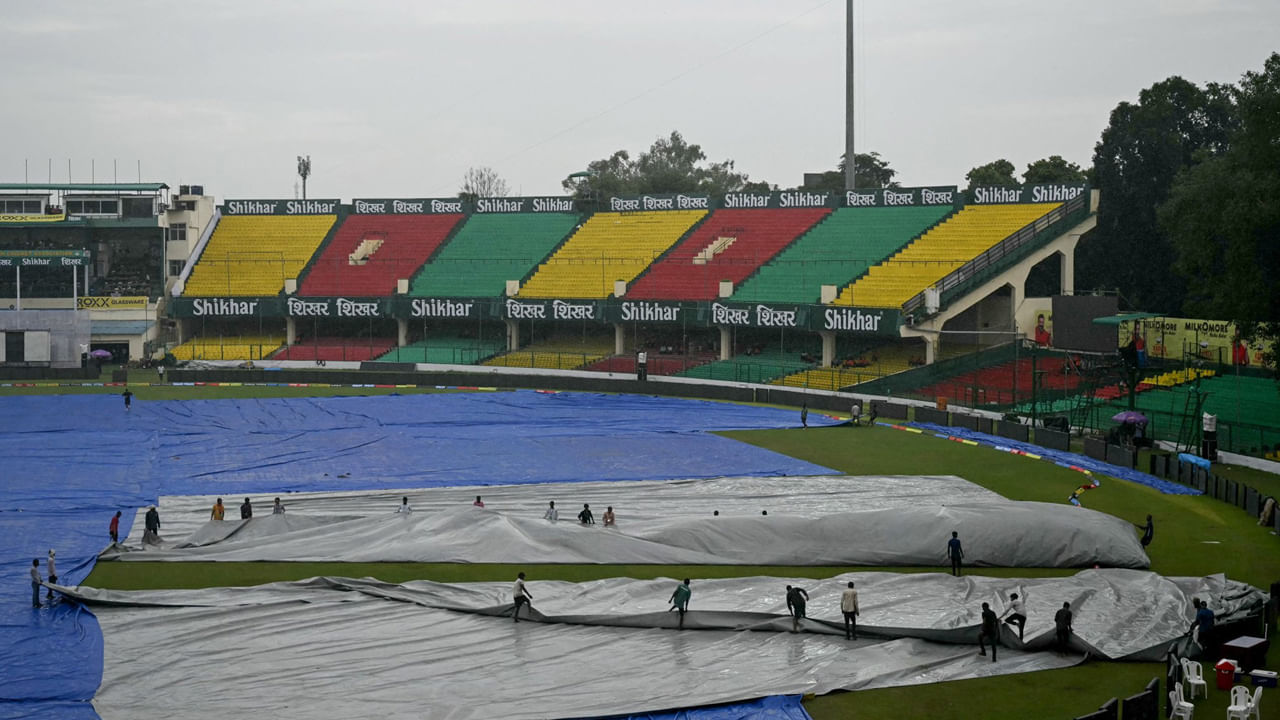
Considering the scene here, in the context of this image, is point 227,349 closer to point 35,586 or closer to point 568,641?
point 35,586

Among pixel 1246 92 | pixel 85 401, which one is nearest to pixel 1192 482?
pixel 1246 92

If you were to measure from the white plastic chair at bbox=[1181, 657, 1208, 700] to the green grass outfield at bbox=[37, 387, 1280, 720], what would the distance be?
8.6 inches

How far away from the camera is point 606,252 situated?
8681 centimetres

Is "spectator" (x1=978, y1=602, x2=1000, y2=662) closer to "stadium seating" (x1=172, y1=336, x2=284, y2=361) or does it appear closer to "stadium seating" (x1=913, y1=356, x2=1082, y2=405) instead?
"stadium seating" (x1=913, y1=356, x2=1082, y2=405)

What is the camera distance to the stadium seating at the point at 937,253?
2783 inches

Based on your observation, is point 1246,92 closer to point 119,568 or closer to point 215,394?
point 119,568

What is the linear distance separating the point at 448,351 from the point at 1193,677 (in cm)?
6640

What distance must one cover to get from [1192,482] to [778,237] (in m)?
44.5

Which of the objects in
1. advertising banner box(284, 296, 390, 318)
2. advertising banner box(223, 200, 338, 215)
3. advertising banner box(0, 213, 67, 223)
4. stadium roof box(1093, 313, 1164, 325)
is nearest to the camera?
stadium roof box(1093, 313, 1164, 325)

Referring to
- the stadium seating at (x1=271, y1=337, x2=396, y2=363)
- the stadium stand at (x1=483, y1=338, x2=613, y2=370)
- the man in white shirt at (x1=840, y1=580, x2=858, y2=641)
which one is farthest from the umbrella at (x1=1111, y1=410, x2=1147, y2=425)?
the stadium seating at (x1=271, y1=337, x2=396, y2=363)

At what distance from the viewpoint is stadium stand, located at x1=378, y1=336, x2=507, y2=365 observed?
82312mm

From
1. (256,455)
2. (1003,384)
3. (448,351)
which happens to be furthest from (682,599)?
(448,351)

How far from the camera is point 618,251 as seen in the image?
284ft

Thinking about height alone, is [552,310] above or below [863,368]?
above
